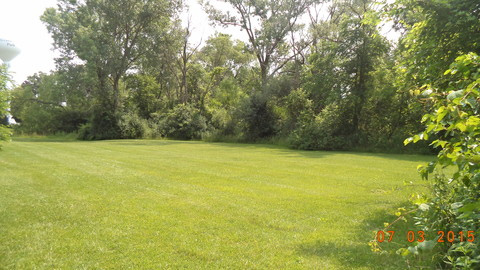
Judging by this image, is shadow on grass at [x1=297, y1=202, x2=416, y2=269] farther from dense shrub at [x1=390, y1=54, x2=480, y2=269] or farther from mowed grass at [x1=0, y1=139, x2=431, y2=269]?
dense shrub at [x1=390, y1=54, x2=480, y2=269]

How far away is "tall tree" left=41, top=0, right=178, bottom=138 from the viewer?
32.0 m

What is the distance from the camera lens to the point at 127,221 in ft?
16.3

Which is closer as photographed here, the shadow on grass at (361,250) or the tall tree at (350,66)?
the shadow on grass at (361,250)

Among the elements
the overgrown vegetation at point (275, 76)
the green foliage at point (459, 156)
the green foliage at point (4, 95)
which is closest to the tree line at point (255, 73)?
the overgrown vegetation at point (275, 76)

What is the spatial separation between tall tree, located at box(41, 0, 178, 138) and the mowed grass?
26.0m

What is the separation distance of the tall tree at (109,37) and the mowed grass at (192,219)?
2595cm

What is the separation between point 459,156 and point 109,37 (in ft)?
124

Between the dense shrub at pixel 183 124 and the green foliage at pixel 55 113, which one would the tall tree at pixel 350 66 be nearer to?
the dense shrub at pixel 183 124

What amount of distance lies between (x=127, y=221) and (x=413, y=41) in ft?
20.9

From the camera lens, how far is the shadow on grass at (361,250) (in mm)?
3584

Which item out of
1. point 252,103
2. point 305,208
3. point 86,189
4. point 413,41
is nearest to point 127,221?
point 86,189

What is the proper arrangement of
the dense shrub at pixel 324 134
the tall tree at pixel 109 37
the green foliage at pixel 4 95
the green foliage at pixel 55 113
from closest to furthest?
the green foliage at pixel 4 95, the dense shrub at pixel 324 134, the tall tree at pixel 109 37, the green foliage at pixel 55 113

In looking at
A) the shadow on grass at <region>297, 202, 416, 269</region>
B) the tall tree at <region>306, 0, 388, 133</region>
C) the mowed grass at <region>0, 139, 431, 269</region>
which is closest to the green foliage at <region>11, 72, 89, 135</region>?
the tall tree at <region>306, 0, 388, 133</region>
